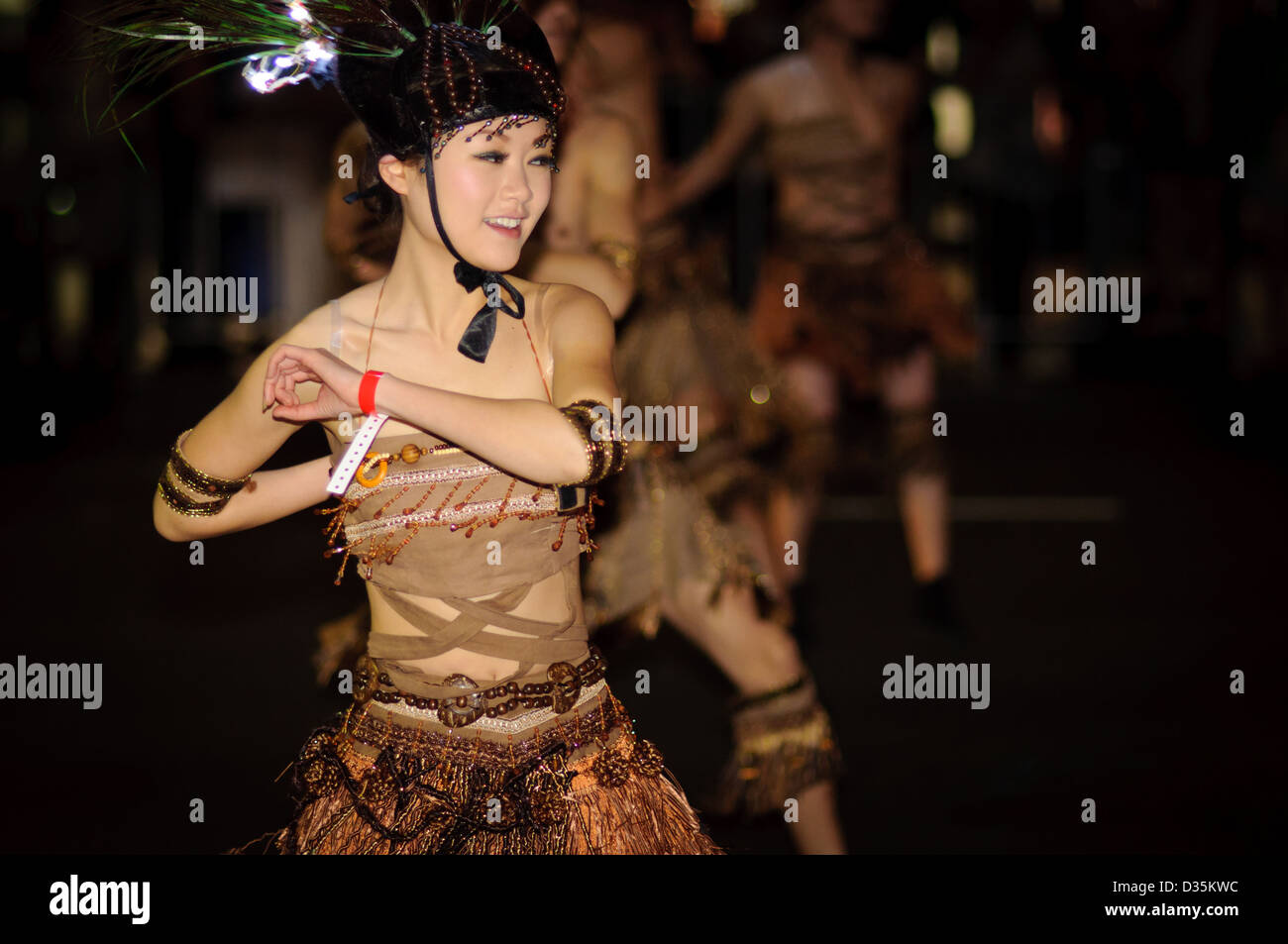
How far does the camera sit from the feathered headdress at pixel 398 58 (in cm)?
240

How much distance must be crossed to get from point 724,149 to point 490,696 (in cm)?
393

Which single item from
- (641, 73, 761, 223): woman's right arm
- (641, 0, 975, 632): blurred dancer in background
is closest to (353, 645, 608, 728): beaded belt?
(641, 73, 761, 223): woman's right arm

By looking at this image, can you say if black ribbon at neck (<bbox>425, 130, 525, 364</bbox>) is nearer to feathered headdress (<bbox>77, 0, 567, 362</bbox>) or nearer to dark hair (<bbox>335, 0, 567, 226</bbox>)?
feathered headdress (<bbox>77, 0, 567, 362</bbox>)

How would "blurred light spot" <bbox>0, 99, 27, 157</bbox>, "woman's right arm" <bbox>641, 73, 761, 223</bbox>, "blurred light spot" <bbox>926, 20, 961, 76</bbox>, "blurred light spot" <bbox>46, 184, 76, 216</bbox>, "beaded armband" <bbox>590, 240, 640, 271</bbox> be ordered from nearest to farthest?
"beaded armband" <bbox>590, 240, 640, 271</bbox>, "woman's right arm" <bbox>641, 73, 761, 223</bbox>, "blurred light spot" <bbox>46, 184, 76, 216</bbox>, "blurred light spot" <bbox>0, 99, 27, 157</bbox>, "blurred light spot" <bbox>926, 20, 961, 76</bbox>

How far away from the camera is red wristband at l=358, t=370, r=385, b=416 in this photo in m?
2.29

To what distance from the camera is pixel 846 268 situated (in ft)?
21.0

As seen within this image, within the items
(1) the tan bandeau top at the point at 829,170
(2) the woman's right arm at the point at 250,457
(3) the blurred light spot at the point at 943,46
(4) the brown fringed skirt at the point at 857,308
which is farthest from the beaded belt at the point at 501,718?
(3) the blurred light spot at the point at 943,46

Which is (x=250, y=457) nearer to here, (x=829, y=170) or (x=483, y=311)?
(x=483, y=311)

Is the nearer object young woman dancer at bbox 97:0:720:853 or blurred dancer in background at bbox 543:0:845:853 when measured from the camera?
young woman dancer at bbox 97:0:720:853

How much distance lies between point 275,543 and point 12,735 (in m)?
3.08

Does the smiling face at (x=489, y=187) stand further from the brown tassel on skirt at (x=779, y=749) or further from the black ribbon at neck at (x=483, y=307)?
the brown tassel on skirt at (x=779, y=749)

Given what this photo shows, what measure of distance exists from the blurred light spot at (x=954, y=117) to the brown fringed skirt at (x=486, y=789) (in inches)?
672

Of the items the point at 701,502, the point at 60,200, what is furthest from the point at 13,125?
the point at 701,502

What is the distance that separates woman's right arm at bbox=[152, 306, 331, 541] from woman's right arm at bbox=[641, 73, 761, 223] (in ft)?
9.67
